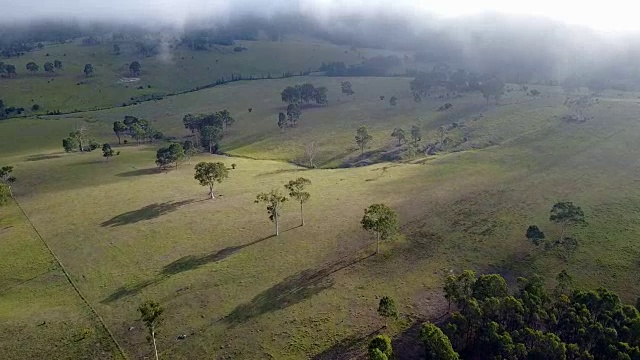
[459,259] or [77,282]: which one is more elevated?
[459,259]

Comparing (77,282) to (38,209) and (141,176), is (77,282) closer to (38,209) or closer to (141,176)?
(38,209)

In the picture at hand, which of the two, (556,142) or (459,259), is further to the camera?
(556,142)

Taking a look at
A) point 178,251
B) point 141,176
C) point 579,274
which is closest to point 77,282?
point 178,251

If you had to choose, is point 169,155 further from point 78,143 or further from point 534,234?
point 534,234

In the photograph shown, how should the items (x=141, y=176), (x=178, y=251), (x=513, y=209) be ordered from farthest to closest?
1. (x=141, y=176)
2. (x=513, y=209)
3. (x=178, y=251)

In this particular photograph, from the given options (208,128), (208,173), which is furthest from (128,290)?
(208,128)

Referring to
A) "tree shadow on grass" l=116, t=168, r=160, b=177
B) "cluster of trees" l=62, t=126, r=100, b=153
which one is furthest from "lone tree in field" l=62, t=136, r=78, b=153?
"tree shadow on grass" l=116, t=168, r=160, b=177
